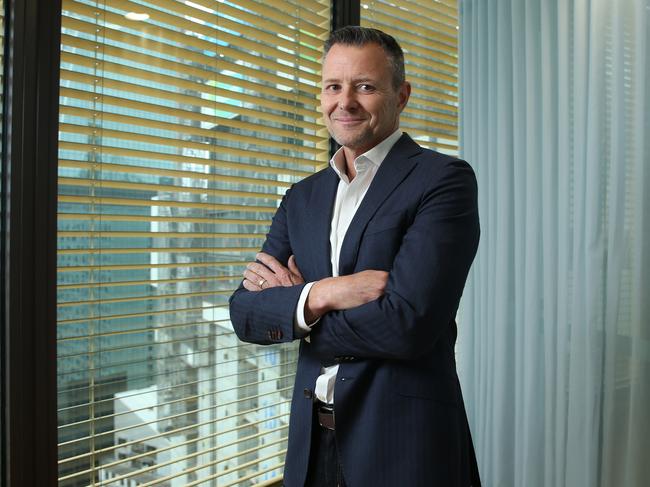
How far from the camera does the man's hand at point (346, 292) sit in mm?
1226

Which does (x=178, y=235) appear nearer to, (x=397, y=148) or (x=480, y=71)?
(x=397, y=148)

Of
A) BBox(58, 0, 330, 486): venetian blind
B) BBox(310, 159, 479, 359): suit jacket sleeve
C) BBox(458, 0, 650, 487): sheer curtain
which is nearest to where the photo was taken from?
BBox(310, 159, 479, 359): suit jacket sleeve

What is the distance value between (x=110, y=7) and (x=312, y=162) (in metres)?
0.87

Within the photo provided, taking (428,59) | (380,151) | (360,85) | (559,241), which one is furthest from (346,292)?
(428,59)

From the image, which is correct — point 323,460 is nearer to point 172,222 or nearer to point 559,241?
point 172,222

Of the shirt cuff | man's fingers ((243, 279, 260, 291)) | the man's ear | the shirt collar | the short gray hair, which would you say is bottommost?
the shirt cuff

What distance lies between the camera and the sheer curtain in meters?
1.85

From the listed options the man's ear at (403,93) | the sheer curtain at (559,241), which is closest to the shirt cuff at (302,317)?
the man's ear at (403,93)

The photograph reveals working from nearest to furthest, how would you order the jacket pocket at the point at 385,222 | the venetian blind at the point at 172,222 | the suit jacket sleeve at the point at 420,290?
1. the suit jacket sleeve at the point at 420,290
2. the jacket pocket at the point at 385,222
3. the venetian blind at the point at 172,222

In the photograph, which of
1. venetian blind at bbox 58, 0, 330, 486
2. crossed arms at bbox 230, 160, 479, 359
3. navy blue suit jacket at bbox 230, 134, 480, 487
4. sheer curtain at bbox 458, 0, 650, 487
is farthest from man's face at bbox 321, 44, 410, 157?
sheer curtain at bbox 458, 0, 650, 487

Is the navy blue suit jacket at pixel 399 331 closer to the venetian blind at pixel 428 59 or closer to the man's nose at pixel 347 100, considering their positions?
the man's nose at pixel 347 100

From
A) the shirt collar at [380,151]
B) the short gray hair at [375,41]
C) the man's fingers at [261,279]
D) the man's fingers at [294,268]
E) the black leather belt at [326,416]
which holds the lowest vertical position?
the black leather belt at [326,416]

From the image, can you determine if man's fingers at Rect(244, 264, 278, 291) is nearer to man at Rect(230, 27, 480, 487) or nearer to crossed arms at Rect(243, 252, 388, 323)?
man at Rect(230, 27, 480, 487)

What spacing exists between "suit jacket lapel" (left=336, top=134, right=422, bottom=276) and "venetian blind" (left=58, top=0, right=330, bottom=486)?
0.65 metres
